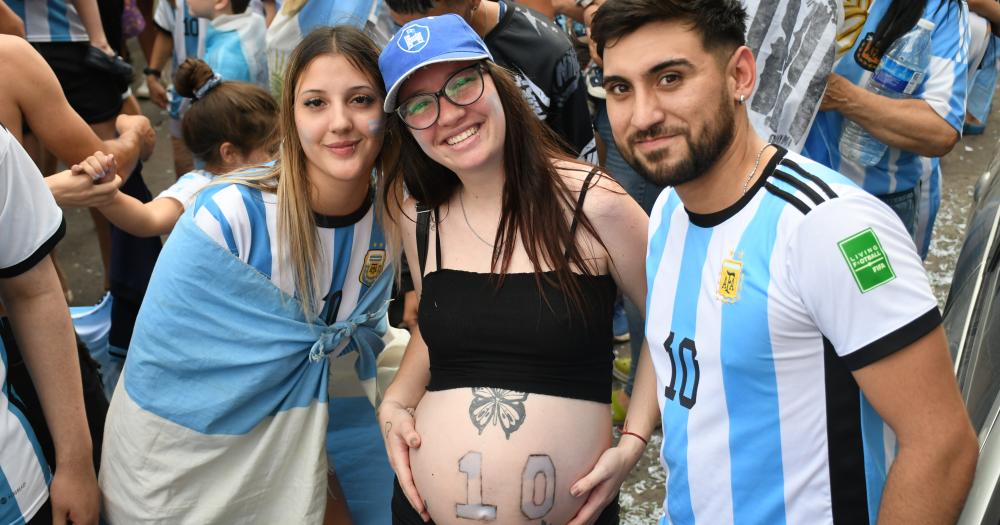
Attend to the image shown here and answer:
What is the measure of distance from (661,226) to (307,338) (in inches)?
38.3

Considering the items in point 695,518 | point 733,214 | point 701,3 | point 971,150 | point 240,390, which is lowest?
point 971,150

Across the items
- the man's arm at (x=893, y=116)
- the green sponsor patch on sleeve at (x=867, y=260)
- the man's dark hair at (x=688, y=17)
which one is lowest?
the man's arm at (x=893, y=116)

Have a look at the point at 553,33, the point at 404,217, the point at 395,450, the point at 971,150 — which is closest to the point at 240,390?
the point at 395,450

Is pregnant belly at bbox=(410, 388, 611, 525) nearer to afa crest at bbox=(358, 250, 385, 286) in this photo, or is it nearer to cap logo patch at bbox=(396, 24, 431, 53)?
afa crest at bbox=(358, 250, 385, 286)

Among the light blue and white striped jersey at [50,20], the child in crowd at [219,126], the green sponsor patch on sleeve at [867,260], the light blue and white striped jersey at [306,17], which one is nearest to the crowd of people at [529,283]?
the green sponsor patch on sleeve at [867,260]

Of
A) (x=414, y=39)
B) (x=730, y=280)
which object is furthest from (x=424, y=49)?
(x=730, y=280)

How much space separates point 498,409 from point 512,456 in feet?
0.35

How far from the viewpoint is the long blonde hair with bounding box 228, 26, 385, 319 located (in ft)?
7.20

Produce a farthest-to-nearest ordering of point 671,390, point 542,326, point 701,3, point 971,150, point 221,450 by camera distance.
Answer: point 971,150
point 221,450
point 542,326
point 671,390
point 701,3

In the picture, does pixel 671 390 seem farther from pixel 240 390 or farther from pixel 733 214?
pixel 240 390

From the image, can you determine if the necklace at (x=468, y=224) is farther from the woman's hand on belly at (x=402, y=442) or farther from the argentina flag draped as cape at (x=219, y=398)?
the woman's hand on belly at (x=402, y=442)

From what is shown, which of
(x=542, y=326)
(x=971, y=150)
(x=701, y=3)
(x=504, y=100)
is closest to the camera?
(x=701, y=3)

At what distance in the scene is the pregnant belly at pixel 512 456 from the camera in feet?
6.53

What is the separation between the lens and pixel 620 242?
6.88 ft
